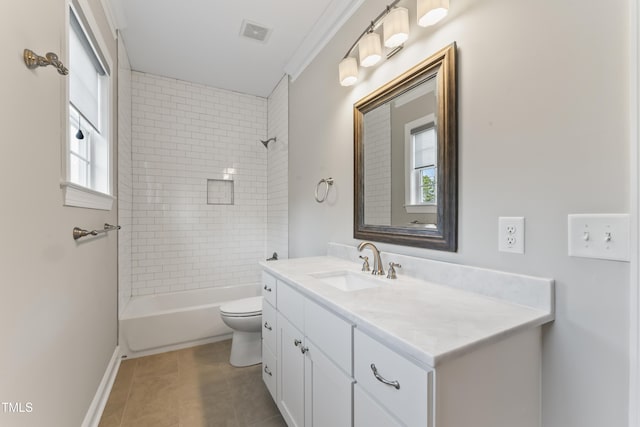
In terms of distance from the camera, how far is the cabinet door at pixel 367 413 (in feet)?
2.50

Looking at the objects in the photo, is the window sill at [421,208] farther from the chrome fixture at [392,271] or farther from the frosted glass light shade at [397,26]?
the frosted glass light shade at [397,26]

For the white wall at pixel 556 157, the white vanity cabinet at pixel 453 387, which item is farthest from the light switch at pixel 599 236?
the white vanity cabinet at pixel 453 387

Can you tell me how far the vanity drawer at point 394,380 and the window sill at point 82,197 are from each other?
1271 millimetres

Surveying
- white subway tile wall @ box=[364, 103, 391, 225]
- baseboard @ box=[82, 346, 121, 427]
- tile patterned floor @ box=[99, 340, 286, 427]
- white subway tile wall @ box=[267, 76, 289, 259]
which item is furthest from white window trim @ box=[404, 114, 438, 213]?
baseboard @ box=[82, 346, 121, 427]

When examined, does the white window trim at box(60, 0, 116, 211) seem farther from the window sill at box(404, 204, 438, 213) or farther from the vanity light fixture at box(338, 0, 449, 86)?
the window sill at box(404, 204, 438, 213)

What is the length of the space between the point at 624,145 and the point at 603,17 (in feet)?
1.18

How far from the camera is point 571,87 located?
32.5 inches

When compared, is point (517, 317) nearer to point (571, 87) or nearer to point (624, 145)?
point (624, 145)

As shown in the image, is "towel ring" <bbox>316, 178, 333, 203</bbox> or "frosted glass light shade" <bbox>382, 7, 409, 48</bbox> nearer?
"frosted glass light shade" <bbox>382, 7, 409, 48</bbox>

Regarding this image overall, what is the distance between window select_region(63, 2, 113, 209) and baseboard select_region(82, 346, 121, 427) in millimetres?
1081

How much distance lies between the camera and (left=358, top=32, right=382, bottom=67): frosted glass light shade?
59.0 inches

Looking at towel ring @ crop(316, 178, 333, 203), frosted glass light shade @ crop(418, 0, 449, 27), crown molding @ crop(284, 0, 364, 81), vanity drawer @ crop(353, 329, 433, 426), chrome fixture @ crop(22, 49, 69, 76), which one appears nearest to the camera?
vanity drawer @ crop(353, 329, 433, 426)

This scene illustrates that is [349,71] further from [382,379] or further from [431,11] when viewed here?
[382,379]

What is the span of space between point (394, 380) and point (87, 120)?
2.11 meters
